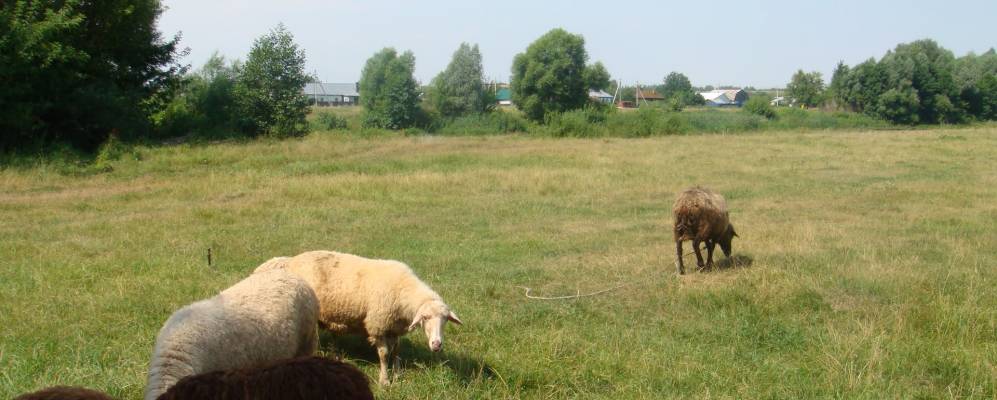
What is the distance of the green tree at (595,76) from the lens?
60.8 meters

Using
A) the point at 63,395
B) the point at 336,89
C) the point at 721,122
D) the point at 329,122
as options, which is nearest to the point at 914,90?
the point at 721,122

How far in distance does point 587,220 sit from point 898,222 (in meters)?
6.25

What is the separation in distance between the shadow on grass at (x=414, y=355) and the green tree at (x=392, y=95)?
46122mm

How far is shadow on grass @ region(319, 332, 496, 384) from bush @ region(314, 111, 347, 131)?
40.5 meters

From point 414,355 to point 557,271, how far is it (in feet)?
13.8

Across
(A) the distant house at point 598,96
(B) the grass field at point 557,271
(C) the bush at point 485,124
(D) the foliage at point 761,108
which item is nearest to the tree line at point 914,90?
(D) the foliage at point 761,108

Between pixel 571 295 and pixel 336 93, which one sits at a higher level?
pixel 336 93

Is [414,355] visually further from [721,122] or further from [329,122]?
[721,122]

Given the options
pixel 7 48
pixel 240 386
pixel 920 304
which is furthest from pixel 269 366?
pixel 7 48

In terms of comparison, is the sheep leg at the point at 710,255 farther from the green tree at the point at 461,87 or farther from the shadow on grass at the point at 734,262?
the green tree at the point at 461,87

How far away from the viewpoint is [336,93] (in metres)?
99.8

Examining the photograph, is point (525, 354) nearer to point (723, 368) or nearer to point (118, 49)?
point (723, 368)

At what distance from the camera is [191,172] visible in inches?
915

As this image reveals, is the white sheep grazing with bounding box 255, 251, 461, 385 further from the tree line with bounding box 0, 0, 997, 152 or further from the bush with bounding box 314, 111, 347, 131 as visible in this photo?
the bush with bounding box 314, 111, 347, 131
